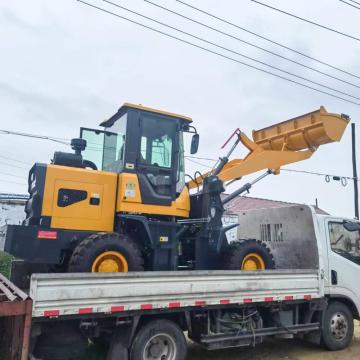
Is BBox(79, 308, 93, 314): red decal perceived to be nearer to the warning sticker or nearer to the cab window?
the warning sticker

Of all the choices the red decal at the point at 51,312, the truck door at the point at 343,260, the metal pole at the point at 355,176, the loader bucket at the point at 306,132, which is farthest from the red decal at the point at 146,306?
the metal pole at the point at 355,176

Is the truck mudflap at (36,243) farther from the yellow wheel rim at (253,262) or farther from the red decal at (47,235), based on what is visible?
the yellow wheel rim at (253,262)

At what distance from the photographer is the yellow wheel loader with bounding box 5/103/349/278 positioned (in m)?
6.28

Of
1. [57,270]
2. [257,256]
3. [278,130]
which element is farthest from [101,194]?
[278,130]

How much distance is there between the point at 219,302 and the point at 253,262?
162 cm

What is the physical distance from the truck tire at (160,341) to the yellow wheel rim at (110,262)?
0.95 m

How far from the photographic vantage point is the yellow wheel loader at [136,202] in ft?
20.6

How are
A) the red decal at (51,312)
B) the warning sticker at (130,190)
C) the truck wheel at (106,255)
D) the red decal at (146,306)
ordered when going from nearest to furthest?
the red decal at (51,312)
the red decal at (146,306)
the truck wheel at (106,255)
the warning sticker at (130,190)

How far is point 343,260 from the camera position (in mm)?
8062

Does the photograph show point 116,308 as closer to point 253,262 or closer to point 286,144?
point 253,262

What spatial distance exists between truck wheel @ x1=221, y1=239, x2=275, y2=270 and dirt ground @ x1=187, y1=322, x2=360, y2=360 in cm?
147

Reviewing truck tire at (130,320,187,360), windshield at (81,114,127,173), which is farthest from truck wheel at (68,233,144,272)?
windshield at (81,114,127,173)

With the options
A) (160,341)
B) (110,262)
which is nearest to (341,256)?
(160,341)

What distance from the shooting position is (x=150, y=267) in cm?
704
